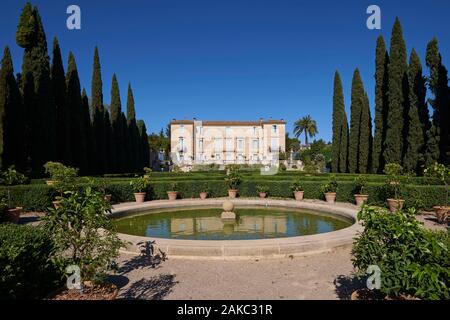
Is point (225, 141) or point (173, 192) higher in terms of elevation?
point (225, 141)

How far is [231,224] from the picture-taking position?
9.37 meters

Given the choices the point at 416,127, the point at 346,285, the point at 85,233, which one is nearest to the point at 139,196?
the point at 85,233

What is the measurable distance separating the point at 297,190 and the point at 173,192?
20.5 ft

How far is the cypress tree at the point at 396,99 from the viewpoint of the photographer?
850 inches

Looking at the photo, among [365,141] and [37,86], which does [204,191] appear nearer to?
[37,86]

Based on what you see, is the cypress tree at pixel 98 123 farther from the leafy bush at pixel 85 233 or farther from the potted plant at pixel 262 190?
the leafy bush at pixel 85 233

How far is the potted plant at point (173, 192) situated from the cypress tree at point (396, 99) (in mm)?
16286

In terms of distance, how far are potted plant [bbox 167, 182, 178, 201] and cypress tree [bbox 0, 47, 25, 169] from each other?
9698 millimetres

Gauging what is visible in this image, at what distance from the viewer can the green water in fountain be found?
8.09 m

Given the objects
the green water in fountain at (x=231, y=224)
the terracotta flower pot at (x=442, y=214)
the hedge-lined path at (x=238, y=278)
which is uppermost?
the terracotta flower pot at (x=442, y=214)

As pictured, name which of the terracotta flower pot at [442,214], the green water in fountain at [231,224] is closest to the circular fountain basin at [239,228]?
the green water in fountain at [231,224]

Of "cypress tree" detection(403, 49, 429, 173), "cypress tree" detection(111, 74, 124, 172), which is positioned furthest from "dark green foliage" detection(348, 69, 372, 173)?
"cypress tree" detection(111, 74, 124, 172)

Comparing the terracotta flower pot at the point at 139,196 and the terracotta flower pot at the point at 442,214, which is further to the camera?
the terracotta flower pot at the point at 139,196

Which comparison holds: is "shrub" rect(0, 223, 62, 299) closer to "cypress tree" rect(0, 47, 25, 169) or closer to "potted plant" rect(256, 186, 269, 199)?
"potted plant" rect(256, 186, 269, 199)
